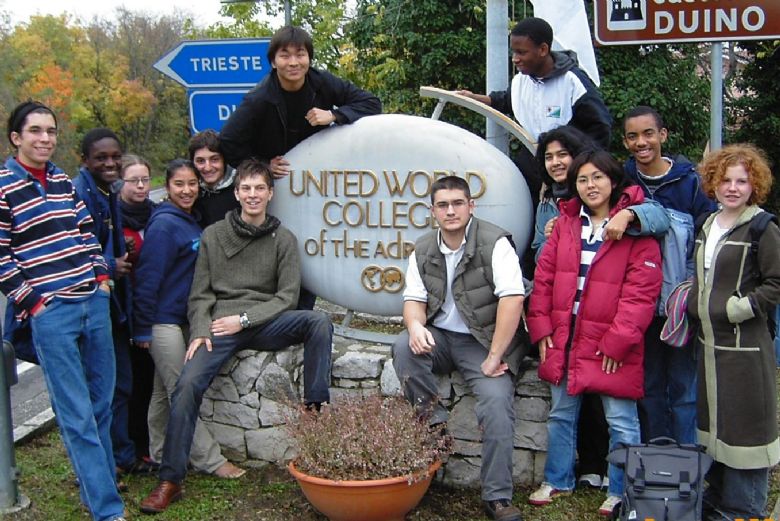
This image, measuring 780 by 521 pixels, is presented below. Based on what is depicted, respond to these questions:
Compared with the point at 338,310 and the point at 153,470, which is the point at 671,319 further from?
the point at 338,310

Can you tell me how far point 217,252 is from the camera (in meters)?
4.54

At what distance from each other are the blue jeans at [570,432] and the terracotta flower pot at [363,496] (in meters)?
0.64

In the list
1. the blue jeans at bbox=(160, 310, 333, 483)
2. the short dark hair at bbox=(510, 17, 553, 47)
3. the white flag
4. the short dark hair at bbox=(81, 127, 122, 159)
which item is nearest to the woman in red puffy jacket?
the short dark hair at bbox=(510, 17, 553, 47)

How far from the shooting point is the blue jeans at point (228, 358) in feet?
14.1

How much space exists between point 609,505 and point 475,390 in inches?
31.9

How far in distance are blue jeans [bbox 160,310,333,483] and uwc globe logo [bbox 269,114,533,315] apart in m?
0.51

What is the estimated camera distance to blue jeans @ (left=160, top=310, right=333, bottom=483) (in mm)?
4285

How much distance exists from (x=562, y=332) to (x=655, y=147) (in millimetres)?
1013

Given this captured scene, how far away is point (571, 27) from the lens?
5.07 meters

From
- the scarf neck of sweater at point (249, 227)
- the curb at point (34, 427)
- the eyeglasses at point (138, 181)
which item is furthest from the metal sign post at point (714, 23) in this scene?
the curb at point (34, 427)

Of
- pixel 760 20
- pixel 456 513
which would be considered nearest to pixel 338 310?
pixel 456 513

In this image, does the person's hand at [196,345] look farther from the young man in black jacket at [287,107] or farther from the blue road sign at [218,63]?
the blue road sign at [218,63]

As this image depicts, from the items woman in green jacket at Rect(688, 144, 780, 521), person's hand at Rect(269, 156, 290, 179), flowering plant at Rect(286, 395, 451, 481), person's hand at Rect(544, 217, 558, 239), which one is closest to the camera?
woman in green jacket at Rect(688, 144, 780, 521)

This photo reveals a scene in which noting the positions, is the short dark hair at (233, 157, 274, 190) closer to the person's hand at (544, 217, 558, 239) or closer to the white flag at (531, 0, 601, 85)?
the person's hand at (544, 217, 558, 239)
